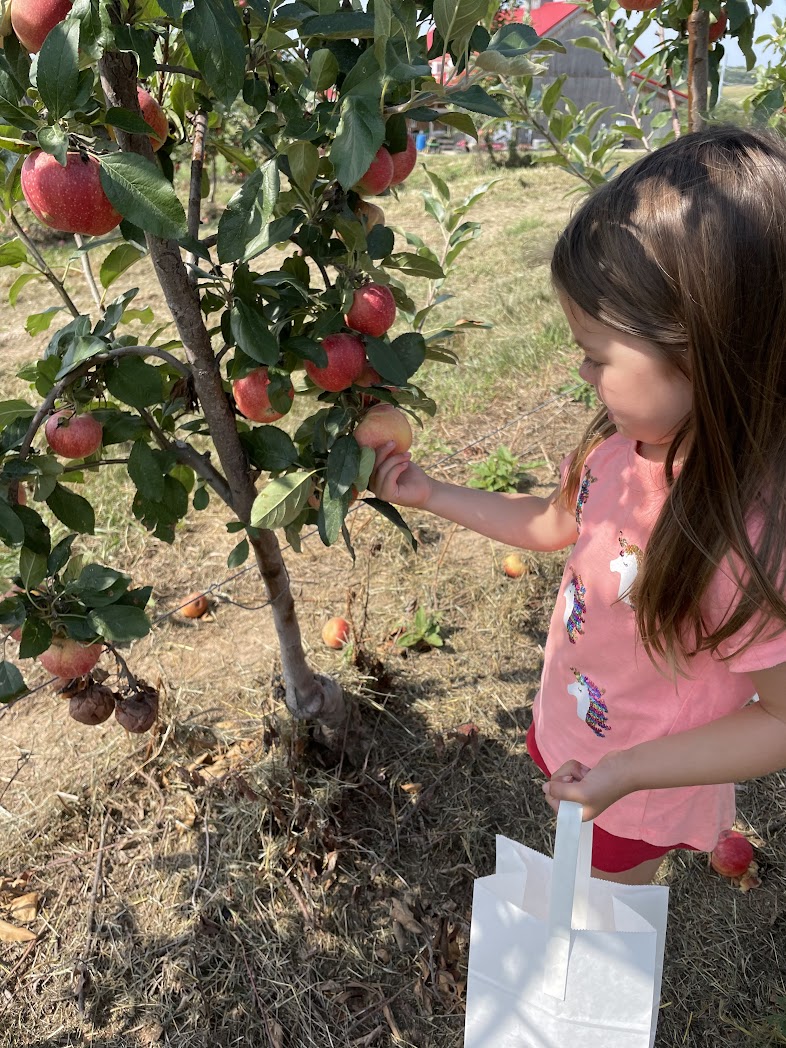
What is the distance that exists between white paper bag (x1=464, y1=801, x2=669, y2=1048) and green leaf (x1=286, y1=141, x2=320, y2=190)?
2.59 feet

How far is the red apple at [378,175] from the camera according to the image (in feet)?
3.43

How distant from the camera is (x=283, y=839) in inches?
71.3

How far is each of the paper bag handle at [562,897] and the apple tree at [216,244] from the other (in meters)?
0.47

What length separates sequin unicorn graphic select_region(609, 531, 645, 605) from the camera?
119cm

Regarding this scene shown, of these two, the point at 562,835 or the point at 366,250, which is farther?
the point at 366,250

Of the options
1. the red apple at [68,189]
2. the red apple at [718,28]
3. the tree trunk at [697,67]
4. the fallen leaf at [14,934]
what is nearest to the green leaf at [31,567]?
the red apple at [68,189]

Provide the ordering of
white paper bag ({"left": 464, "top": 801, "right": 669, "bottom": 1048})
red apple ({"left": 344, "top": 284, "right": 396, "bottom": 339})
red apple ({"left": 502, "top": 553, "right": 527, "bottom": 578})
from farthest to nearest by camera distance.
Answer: red apple ({"left": 502, "top": 553, "right": 527, "bottom": 578})
red apple ({"left": 344, "top": 284, "right": 396, "bottom": 339})
white paper bag ({"left": 464, "top": 801, "right": 669, "bottom": 1048})

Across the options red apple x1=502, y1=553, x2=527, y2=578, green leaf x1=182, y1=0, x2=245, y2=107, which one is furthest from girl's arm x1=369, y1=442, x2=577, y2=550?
red apple x1=502, y1=553, x2=527, y2=578

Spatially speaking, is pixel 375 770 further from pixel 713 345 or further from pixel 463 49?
pixel 463 49

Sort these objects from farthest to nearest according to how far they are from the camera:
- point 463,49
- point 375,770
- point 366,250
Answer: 1. point 375,770
2. point 366,250
3. point 463,49

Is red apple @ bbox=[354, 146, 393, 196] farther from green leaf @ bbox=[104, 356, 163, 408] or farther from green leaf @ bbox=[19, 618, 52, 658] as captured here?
green leaf @ bbox=[19, 618, 52, 658]

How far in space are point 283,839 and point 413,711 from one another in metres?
0.52

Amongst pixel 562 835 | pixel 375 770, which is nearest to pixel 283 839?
pixel 375 770

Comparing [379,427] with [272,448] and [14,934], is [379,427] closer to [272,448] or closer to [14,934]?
[272,448]
